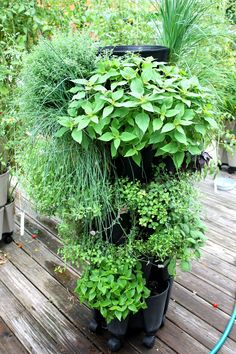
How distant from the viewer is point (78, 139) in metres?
1.11

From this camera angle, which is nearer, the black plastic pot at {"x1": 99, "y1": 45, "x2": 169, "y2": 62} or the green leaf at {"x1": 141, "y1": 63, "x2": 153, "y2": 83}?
the green leaf at {"x1": 141, "y1": 63, "x2": 153, "y2": 83}

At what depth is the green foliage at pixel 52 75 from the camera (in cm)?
125

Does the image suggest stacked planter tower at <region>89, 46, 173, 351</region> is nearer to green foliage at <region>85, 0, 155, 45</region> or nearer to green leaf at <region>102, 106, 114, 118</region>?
green leaf at <region>102, 106, 114, 118</region>

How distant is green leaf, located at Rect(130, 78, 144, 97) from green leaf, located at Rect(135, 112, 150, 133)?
0.07 m

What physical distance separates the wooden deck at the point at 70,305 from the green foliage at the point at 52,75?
3.20 ft

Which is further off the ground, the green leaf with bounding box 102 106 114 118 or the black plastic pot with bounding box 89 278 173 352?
the green leaf with bounding box 102 106 114 118

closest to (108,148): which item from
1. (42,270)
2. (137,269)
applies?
(137,269)

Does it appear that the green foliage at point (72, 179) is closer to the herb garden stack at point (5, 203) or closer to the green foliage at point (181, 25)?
the green foliage at point (181, 25)

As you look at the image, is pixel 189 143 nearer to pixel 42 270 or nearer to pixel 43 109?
pixel 43 109

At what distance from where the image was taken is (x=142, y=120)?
1.11 m

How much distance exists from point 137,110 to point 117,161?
0.92 ft

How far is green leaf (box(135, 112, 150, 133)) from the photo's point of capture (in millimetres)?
1096

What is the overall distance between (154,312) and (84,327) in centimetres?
39

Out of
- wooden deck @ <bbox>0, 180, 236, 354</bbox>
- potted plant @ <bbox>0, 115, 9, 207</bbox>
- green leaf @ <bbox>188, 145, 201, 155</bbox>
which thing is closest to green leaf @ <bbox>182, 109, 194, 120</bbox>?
green leaf @ <bbox>188, 145, 201, 155</bbox>
